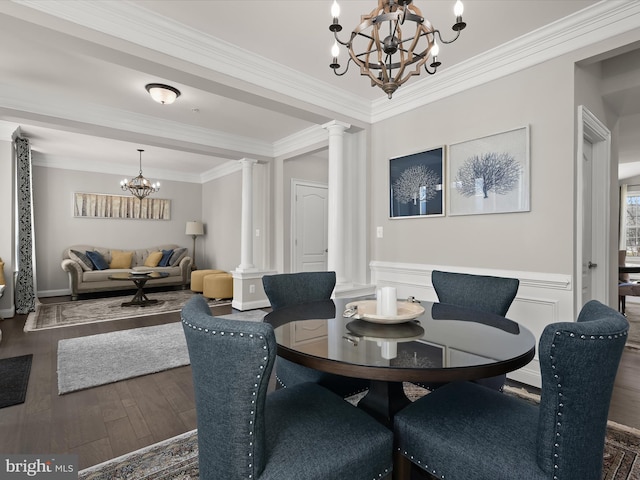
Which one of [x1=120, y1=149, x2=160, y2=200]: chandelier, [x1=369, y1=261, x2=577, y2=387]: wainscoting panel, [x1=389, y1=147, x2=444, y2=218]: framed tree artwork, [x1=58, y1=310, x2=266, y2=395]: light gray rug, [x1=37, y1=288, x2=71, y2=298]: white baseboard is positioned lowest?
[x1=58, y1=310, x2=266, y2=395]: light gray rug

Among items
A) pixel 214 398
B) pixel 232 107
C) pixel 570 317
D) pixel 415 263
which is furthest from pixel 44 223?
pixel 570 317

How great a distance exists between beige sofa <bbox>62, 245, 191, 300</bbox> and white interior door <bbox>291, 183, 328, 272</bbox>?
277 cm

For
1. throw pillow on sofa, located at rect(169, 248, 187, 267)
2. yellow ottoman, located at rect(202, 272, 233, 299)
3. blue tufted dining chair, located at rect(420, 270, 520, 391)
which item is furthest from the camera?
throw pillow on sofa, located at rect(169, 248, 187, 267)

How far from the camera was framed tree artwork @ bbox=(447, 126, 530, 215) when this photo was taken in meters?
2.66

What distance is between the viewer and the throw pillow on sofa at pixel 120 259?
275 inches

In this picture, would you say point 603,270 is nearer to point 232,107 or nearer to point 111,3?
point 232,107

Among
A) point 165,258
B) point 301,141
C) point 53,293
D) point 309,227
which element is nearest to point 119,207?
point 165,258

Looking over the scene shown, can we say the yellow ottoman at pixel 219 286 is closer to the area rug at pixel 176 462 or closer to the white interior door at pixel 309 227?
the white interior door at pixel 309 227

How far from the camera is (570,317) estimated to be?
2416 mm

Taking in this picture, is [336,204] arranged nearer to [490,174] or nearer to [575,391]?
[490,174]

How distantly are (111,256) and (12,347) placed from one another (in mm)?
3853

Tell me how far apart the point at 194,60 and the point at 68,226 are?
5.96 m

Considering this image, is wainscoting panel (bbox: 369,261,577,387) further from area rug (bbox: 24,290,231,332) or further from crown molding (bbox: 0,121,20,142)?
crown molding (bbox: 0,121,20,142)

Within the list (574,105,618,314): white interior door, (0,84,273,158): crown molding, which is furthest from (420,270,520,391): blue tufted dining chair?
(0,84,273,158): crown molding
